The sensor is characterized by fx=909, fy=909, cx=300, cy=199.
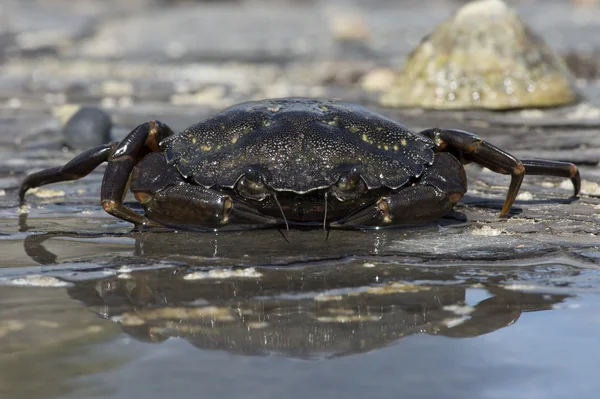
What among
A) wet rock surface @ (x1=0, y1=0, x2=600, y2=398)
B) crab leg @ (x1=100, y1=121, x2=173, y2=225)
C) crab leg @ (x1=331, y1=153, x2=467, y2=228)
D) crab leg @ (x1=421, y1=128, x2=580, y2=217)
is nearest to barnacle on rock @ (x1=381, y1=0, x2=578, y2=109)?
wet rock surface @ (x1=0, y1=0, x2=600, y2=398)

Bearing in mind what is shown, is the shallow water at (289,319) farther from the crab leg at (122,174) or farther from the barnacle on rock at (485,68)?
the barnacle on rock at (485,68)

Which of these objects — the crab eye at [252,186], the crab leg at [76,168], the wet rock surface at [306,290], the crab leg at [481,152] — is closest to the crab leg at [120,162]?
the crab leg at [76,168]

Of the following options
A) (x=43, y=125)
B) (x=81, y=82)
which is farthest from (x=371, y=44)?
(x=43, y=125)

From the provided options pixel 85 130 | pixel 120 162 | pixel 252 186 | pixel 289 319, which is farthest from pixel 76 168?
pixel 85 130

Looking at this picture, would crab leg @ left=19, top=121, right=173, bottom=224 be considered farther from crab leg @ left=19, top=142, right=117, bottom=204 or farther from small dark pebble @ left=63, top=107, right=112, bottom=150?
small dark pebble @ left=63, top=107, right=112, bottom=150

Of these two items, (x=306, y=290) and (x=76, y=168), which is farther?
(x=76, y=168)

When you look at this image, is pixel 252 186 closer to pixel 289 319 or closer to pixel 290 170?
pixel 290 170

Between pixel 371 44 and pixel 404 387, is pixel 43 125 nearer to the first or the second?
pixel 404 387
